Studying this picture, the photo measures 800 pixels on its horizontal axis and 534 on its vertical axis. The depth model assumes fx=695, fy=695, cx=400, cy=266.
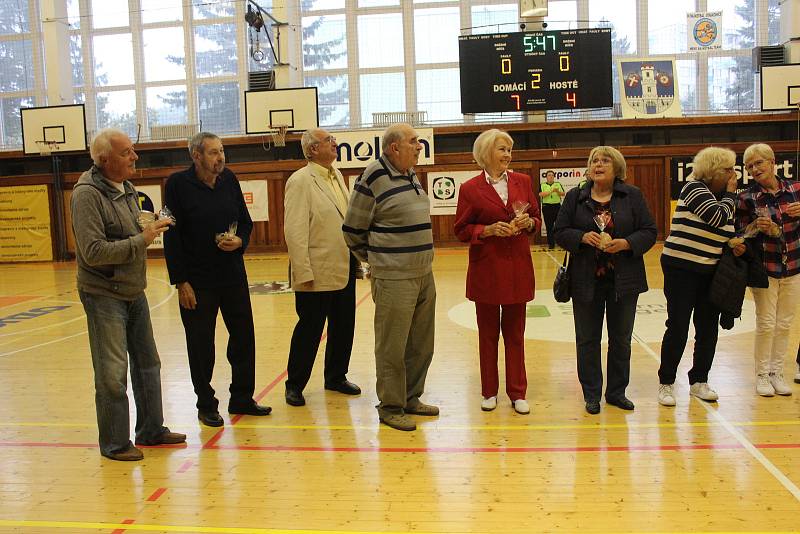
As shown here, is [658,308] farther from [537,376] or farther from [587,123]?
[587,123]

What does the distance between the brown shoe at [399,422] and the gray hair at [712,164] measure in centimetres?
228

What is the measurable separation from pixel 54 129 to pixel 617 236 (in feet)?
50.8

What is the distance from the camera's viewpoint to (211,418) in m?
4.27

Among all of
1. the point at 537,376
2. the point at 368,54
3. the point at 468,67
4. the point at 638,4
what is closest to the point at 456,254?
the point at 468,67

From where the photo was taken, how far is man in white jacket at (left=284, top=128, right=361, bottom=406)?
14.5 feet

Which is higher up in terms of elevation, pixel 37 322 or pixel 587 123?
pixel 587 123

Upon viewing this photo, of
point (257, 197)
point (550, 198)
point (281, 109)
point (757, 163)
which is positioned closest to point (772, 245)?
point (757, 163)

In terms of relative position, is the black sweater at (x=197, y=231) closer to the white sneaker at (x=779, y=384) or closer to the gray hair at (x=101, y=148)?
the gray hair at (x=101, y=148)

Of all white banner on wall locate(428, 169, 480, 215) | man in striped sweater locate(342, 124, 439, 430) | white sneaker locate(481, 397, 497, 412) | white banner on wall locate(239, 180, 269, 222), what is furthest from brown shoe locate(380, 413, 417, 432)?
white banner on wall locate(239, 180, 269, 222)

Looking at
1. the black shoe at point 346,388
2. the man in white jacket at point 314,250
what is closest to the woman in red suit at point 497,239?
the man in white jacket at point 314,250

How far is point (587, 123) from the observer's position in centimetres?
1520

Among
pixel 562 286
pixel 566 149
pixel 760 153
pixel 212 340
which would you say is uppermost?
pixel 566 149

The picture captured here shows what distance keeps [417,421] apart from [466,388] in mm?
762

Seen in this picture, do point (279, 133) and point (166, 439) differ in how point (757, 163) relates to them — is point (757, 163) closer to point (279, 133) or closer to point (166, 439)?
point (166, 439)
